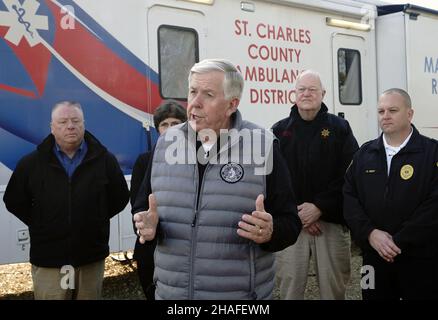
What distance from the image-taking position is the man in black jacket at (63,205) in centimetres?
328

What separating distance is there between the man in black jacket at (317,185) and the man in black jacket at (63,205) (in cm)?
137

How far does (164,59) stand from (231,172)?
108 inches

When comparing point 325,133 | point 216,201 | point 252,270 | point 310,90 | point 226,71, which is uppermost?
point 310,90

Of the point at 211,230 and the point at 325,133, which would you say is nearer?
the point at 211,230

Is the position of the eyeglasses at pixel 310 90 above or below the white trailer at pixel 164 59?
below

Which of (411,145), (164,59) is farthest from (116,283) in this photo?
Answer: (411,145)

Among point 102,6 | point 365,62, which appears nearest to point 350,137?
point 102,6

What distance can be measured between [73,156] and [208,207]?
1.42 meters

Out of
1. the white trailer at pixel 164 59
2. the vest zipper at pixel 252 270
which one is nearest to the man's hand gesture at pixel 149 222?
the vest zipper at pixel 252 270

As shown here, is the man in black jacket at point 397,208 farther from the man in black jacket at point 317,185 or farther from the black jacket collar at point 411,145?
the man in black jacket at point 317,185

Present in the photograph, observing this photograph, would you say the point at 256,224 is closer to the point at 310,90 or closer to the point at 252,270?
the point at 252,270

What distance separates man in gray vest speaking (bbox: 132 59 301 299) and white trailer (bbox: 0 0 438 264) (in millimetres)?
2035

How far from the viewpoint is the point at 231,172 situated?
2312mm
